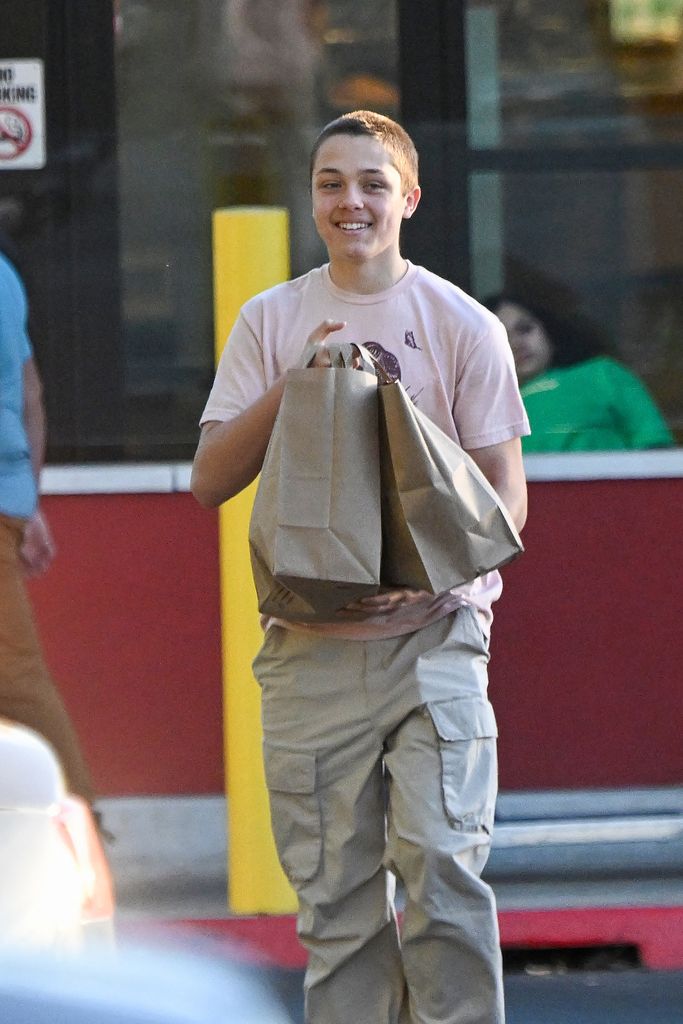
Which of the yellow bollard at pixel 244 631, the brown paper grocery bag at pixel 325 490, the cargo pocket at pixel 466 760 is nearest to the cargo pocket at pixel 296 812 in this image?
the cargo pocket at pixel 466 760

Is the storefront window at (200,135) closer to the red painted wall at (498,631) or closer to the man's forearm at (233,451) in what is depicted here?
the red painted wall at (498,631)

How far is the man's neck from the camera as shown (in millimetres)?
3797

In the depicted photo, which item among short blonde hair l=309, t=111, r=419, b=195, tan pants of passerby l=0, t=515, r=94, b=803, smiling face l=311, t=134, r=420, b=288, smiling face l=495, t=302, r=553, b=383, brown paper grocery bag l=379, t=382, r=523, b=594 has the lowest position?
tan pants of passerby l=0, t=515, r=94, b=803

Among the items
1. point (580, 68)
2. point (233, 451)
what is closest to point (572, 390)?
point (580, 68)

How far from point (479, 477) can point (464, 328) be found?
0.30m

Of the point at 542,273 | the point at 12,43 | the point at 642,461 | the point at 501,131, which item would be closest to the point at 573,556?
the point at 642,461

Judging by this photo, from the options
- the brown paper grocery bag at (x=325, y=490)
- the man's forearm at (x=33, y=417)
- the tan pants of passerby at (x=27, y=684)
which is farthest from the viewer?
the man's forearm at (x=33, y=417)

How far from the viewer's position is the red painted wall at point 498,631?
6.05 m

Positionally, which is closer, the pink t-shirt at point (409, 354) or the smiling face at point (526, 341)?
the pink t-shirt at point (409, 354)

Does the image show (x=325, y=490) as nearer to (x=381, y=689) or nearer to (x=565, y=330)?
(x=381, y=689)

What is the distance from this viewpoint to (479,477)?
3.67 metres

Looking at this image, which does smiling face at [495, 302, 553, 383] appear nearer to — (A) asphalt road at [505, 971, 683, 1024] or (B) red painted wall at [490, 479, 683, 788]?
(B) red painted wall at [490, 479, 683, 788]

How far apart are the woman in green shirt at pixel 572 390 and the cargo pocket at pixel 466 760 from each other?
231cm

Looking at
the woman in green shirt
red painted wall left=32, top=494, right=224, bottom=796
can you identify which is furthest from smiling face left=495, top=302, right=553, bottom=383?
red painted wall left=32, top=494, right=224, bottom=796
